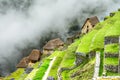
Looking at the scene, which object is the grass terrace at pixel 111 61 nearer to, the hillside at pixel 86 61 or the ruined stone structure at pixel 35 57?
the hillside at pixel 86 61

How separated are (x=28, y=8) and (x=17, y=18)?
6.19 meters

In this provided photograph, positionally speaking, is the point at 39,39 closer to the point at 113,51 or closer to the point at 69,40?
the point at 69,40

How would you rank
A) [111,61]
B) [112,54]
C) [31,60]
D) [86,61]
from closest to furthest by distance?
[111,61] → [112,54] → [86,61] → [31,60]

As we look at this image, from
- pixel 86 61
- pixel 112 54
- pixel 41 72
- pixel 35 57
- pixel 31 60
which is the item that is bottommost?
pixel 31 60

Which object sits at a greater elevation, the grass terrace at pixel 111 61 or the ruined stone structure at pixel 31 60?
the grass terrace at pixel 111 61

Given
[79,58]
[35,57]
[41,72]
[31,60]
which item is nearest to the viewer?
[79,58]

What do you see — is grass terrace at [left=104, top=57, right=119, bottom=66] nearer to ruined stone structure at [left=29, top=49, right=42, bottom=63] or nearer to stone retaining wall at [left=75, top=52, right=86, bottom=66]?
stone retaining wall at [left=75, top=52, right=86, bottom=66]

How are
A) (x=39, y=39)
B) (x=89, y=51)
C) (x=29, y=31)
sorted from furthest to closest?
(x=29, y=31) < (x=39, y=39) < (x=89, y=51)

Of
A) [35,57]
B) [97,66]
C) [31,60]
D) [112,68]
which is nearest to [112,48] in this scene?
[97,66]

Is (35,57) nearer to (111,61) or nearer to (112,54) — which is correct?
(112,54)

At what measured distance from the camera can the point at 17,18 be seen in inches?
5266

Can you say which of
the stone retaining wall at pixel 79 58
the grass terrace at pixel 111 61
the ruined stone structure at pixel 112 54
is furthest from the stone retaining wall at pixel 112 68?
the stone retaining wall at pixel 79 58

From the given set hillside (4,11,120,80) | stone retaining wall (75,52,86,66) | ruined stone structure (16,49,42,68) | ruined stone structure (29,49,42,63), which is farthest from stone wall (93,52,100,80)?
ruined stone structure (16,49,42,68)

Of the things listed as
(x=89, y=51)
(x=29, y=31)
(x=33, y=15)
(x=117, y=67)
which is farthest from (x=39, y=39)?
(x=117, y=67)
